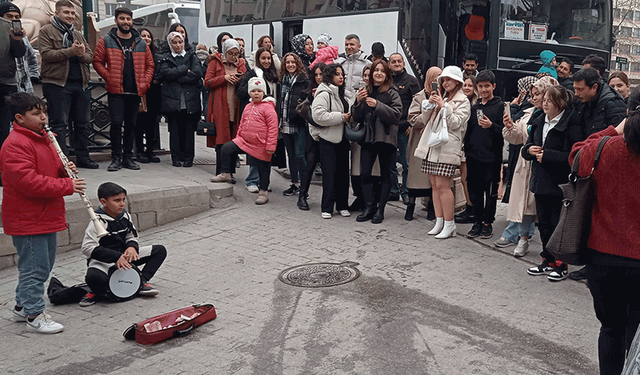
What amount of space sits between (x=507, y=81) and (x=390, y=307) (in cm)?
697

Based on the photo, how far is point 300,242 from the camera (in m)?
7.41

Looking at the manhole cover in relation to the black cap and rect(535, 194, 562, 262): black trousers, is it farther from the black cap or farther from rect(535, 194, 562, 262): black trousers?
the black cap

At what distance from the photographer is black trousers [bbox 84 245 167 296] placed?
550cm

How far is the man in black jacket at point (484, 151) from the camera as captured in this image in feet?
24.6

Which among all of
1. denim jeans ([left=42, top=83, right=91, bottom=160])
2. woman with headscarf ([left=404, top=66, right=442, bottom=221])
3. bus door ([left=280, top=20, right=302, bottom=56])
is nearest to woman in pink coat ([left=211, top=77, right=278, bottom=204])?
woman with headscarf ([left=404, top=66, right=442, bottom=221])

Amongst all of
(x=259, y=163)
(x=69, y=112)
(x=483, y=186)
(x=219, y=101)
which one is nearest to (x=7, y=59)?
(x=69, y=112)

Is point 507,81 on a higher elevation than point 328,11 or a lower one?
lower

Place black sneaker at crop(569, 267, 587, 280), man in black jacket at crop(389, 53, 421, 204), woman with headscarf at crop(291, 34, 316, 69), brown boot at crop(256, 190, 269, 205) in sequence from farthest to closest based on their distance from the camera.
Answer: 1. woman with headscarf at crop(291, 34, 316, 69)
2. brown boot at crop(256, 190, 269, 205)
3. man in black jacket at crop(389, 53, 421, 204)
4. black sneaker at crop(569, 267, 587, 280)

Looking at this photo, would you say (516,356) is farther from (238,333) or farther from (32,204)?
(32,204)

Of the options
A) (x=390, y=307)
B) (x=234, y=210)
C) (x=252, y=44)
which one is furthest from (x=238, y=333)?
(x=252, y=44)

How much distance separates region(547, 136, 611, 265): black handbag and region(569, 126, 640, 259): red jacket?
32 mm

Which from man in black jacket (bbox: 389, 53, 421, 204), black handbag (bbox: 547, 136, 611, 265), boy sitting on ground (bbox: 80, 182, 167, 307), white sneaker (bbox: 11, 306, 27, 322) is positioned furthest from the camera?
man in black jacket (bbox: 389, 53, 421, 204)

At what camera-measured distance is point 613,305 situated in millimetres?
3576

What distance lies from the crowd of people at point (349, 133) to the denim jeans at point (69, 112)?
1.0 inches
